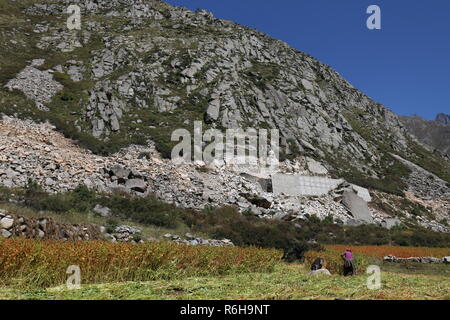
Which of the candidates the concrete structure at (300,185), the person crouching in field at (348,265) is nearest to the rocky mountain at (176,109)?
the concrete structure at (300,185)

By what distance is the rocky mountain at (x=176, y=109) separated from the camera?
119 feet

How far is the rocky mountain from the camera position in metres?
36.3

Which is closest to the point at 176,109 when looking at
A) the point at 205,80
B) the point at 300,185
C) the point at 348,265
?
the point at 205,80

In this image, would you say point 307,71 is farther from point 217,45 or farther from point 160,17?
point 160,17

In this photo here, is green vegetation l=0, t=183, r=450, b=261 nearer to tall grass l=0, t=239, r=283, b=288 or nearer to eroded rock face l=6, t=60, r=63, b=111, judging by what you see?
tall grass l=0, t=239, r=283, b=288

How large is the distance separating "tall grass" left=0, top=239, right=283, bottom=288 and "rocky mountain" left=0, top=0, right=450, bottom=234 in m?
18.8

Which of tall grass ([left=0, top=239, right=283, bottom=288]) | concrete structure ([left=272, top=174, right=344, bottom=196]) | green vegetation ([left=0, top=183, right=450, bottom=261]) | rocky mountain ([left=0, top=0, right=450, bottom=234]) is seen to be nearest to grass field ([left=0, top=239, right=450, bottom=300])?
tall grass ([left=0, top=239, right=283, bottom=288])

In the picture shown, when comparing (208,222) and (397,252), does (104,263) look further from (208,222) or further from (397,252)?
(397,252)

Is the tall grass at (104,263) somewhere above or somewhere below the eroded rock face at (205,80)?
below

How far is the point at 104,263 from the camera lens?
11.3 m

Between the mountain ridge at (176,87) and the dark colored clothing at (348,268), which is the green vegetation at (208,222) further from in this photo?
the mountain ridge at (176,87)

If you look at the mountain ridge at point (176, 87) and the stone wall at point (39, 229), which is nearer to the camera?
the stone wall at point (39, 229)

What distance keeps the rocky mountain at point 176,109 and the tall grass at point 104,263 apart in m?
18.8

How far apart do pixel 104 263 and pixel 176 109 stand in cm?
4743
